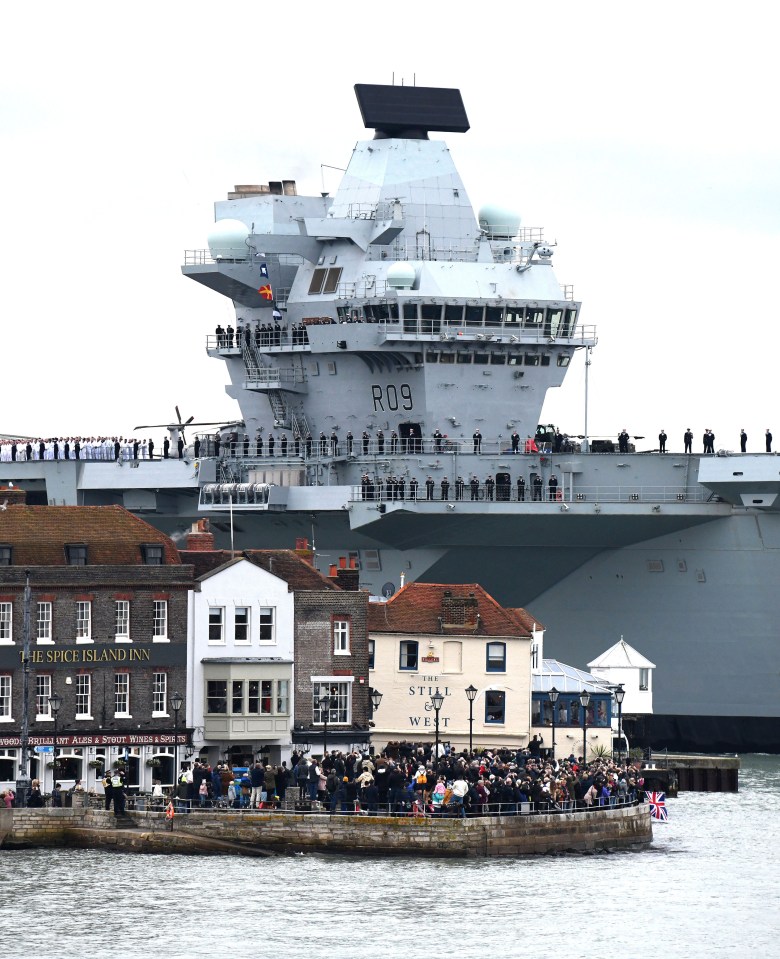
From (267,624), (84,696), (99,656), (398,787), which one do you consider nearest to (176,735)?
(84,696)

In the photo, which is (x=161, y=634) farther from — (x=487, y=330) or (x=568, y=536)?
(x=487, y=330)

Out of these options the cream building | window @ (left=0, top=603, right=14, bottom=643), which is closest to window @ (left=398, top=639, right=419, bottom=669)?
the cream building

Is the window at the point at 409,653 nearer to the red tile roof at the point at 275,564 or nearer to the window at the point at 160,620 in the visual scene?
the red tile roof at the point at 275,564

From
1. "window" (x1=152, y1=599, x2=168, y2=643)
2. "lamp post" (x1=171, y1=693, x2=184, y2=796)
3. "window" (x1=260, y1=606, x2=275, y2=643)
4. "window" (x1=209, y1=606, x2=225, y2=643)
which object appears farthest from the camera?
"window" (x1=260, y1=606, x2=275, y2=643)

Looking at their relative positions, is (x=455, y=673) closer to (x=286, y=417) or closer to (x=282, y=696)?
(x=282, y=696)

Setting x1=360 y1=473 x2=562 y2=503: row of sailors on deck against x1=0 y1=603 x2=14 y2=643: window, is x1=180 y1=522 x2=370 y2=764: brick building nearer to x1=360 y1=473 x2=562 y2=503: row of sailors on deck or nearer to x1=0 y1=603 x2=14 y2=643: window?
x1=0 y1=603 x2=14 y2=643: window

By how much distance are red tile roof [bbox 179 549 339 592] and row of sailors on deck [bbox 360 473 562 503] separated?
14133 mm

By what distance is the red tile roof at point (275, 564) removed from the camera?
184 ft

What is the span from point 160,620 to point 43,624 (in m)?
2.47

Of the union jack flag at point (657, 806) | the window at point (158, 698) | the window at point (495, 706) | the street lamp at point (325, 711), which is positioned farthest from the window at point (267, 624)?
the union jack flag at point (657, 806)

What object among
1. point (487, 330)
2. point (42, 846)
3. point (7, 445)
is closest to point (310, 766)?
point (42, 846)

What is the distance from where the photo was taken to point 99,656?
5300cm

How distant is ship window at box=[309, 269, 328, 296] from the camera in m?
78.0

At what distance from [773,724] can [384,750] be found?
56.5ft
